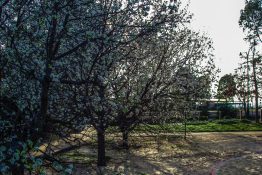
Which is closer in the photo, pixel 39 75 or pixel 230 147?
pixel 39 75

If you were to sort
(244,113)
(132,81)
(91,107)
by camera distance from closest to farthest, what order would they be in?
(91,107) < (132,81) < (244,113)

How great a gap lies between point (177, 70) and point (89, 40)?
15.9 meters

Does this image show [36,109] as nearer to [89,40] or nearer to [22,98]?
[22,98]

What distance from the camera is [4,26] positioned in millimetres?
5402

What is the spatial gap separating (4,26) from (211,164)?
14.1m

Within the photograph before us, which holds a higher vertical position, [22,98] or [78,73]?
[78,73]

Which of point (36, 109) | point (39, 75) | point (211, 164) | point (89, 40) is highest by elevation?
point (89, 40)

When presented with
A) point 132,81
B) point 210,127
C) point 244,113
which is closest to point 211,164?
point 132,81

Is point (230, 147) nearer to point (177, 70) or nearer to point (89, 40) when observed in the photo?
point (177, 70)

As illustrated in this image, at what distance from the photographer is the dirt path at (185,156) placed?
15766mm

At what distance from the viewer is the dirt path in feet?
51.7

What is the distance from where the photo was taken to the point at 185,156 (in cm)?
1994

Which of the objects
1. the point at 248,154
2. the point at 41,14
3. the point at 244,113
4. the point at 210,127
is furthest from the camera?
the point at 244,113

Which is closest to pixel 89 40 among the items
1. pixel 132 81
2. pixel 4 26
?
pixel 4 26
